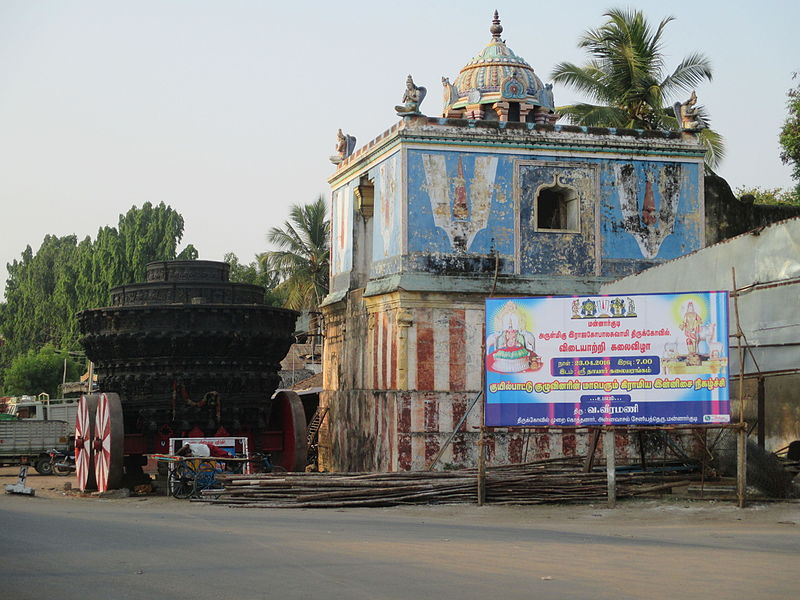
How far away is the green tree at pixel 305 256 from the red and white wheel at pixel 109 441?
2624 centimetres

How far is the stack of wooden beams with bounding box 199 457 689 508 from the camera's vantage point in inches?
645

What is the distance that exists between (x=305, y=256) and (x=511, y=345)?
1243 inches

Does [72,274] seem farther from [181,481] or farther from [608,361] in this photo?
[608,361]

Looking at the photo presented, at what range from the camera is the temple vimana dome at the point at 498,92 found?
81.0 feet

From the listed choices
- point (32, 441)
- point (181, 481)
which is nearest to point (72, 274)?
point (32, 441)

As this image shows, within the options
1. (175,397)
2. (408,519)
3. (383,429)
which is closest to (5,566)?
(408,519)

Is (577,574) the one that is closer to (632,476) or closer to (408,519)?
(408,519)

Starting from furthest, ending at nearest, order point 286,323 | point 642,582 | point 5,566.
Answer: point 286,323 < point 5,566 < point 642,582

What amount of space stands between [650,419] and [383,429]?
757 cm

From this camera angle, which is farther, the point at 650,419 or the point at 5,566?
the point at 650,419

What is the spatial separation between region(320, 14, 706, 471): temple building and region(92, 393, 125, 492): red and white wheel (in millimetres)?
5072

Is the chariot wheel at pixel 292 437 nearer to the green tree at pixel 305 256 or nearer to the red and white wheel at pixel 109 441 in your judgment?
the red and white wheel at pixel 109 441

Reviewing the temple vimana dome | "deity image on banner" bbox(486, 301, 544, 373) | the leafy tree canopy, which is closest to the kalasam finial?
the temple vimana dome

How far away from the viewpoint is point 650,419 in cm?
1542
